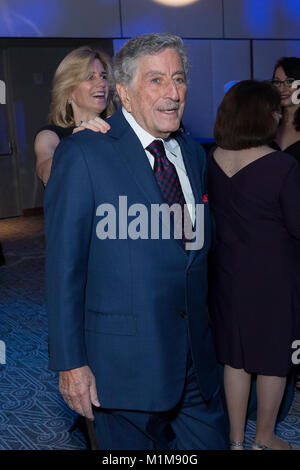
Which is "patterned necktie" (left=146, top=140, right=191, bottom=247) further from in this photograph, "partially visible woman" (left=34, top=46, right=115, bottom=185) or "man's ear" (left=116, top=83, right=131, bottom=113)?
"partially visible woman" (left=34, top=46, right=115, bottom=185)

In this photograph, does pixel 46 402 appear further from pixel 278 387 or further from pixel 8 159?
pixel 8 159

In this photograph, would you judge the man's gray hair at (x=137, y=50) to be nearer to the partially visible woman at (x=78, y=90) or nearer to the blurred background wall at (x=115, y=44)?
the partially visible woman at (x=78, y=90)

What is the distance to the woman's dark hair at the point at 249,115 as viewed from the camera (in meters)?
2.30

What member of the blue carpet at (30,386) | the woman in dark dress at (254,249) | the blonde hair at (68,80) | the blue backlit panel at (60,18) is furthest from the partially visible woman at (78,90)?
the blue backlit panel at (60,18)

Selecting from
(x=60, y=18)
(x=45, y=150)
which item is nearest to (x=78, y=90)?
(x=45, y=150)

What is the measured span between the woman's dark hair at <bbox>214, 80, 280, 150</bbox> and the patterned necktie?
651 mm

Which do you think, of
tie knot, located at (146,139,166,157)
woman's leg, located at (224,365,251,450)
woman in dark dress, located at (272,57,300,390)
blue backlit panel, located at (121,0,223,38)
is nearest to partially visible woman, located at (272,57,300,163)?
woman in dark dress, located at (272,57,300,390)

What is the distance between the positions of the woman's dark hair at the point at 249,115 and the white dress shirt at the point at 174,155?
0.51m

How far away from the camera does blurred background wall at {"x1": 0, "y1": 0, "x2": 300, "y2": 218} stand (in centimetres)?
746

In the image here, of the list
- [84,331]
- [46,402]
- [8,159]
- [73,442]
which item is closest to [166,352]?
[84,331]

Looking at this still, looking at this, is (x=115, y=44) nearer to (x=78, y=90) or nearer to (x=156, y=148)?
(x=78, y=90)

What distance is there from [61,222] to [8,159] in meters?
8.78

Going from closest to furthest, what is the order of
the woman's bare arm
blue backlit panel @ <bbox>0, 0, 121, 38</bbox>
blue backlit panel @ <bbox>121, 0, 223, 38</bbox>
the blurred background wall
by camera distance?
the woman's bare arm, blue backlit panel @ <bbox>0, 0, 121, 38</bbox>, the blurred background wall, blue backlit panel @ <bbox>121, 0, 223, 38</bbox>

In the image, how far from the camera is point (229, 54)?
354 inches
